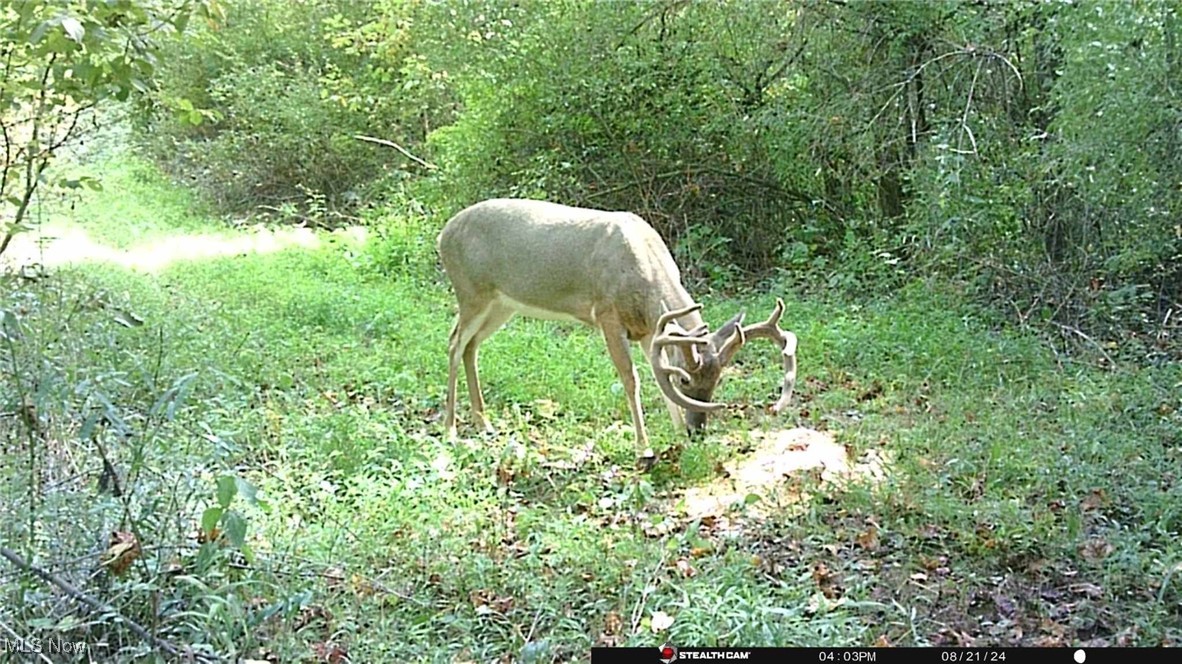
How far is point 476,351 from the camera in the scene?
617 cm

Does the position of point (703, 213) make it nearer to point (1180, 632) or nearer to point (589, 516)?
point (589, 516)

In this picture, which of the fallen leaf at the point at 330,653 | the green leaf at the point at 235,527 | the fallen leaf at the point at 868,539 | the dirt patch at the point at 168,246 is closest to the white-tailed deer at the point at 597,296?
the fallen leaf at the point at 868,539

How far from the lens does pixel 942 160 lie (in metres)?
6.86

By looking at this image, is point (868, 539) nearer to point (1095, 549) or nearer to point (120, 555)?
point (1095, 549)

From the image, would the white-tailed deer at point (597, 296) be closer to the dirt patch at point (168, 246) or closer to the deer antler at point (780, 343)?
the deer antler at point (780, 343)

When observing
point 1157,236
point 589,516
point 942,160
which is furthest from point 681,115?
point 589,516

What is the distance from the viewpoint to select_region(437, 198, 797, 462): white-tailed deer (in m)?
5.29

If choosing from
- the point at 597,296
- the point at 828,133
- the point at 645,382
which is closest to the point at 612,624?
the point at 597,296

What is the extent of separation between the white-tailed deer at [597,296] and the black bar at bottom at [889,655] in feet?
6.89

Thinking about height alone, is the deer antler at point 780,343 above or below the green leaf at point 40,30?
below

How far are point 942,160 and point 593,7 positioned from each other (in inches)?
136

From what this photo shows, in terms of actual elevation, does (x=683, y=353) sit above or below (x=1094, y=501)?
above

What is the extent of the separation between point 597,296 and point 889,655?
310 centimetres

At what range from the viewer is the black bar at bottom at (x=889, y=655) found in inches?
113
